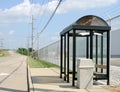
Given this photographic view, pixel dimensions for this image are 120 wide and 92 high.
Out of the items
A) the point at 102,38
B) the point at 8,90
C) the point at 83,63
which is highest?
the point at 102,38

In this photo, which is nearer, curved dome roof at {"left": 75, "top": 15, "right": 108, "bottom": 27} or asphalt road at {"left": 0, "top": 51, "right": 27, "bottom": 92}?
curved dome roof at {"left": 75, "top": 15, "right": 108, "bottom": 27}

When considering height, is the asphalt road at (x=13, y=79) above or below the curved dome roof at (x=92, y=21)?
below

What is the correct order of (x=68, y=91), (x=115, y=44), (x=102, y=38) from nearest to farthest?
(x=68, y=91) → (x=102, y=38) → (x=115, y=44)

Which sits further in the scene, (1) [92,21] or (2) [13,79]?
(2) [13,79]

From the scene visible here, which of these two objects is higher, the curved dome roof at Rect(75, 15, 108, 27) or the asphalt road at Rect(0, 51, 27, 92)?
Answer: the curved dome roof at Rect(75, 15, 108, 27)

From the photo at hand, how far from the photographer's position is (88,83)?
45.2 ft

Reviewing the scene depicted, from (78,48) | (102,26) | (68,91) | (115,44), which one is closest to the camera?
(68,91)

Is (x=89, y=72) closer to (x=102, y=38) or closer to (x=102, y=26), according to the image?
(x=102, y=26)

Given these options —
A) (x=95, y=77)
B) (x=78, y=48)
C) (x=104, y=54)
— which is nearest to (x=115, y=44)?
(x=78, y=48)

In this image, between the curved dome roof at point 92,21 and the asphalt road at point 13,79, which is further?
the asphalt road at point 13,79

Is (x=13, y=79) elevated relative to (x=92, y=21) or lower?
lower

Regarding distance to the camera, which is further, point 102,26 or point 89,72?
point 102,26

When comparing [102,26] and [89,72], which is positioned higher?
[102,26]

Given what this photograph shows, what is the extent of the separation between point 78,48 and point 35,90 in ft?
32.7
